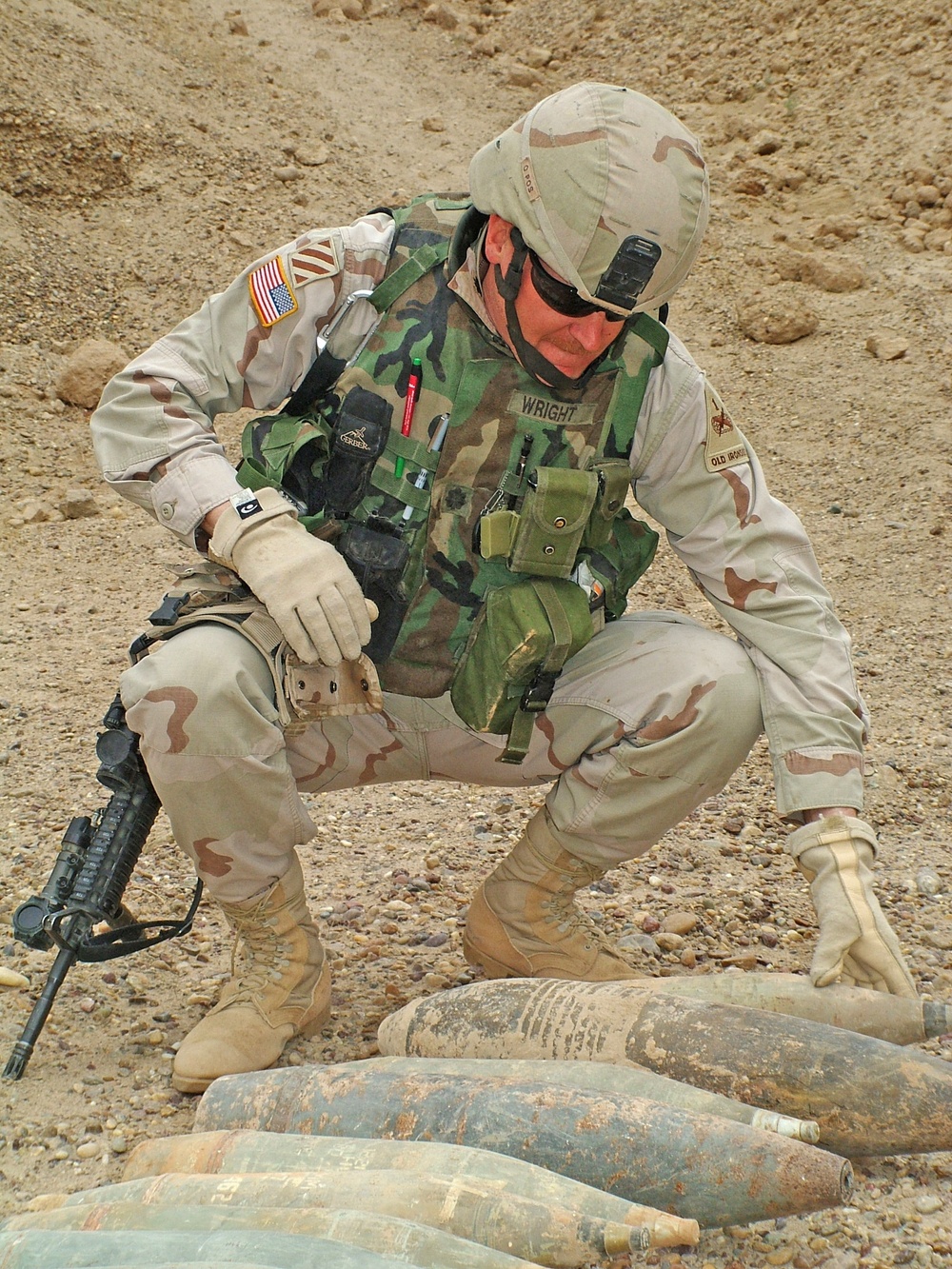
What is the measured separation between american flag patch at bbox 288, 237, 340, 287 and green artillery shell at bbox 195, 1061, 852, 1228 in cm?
161

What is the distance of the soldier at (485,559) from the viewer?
2.47m

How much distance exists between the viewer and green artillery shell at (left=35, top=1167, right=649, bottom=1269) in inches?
68.5

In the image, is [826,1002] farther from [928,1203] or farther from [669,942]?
[669,942]

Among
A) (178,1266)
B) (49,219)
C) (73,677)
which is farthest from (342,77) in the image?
(178,1266)

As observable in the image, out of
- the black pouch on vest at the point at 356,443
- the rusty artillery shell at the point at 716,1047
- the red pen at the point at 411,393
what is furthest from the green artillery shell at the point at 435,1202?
the red pen at the point at 411,393

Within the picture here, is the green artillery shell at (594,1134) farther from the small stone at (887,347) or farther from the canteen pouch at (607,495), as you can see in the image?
the small stone at (887,347)

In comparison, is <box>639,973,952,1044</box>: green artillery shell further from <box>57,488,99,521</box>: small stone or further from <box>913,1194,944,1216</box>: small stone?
<box>57,488,99,521</box>: small stone

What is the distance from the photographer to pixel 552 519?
2732mm

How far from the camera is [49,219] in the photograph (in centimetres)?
770

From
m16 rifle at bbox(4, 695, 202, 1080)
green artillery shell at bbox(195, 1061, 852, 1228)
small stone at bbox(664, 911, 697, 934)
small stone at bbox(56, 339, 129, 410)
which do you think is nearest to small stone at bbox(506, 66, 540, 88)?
small stone at bbox(56, 339, 129, 410)

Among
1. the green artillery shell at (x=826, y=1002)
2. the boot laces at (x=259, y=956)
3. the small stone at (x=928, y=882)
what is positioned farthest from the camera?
the small stone at (x=928, y=882)

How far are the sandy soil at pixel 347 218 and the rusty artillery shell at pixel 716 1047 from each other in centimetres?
15

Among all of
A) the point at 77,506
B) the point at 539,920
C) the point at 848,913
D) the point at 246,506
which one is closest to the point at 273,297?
the point at 246,506

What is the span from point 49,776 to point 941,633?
3437mm
